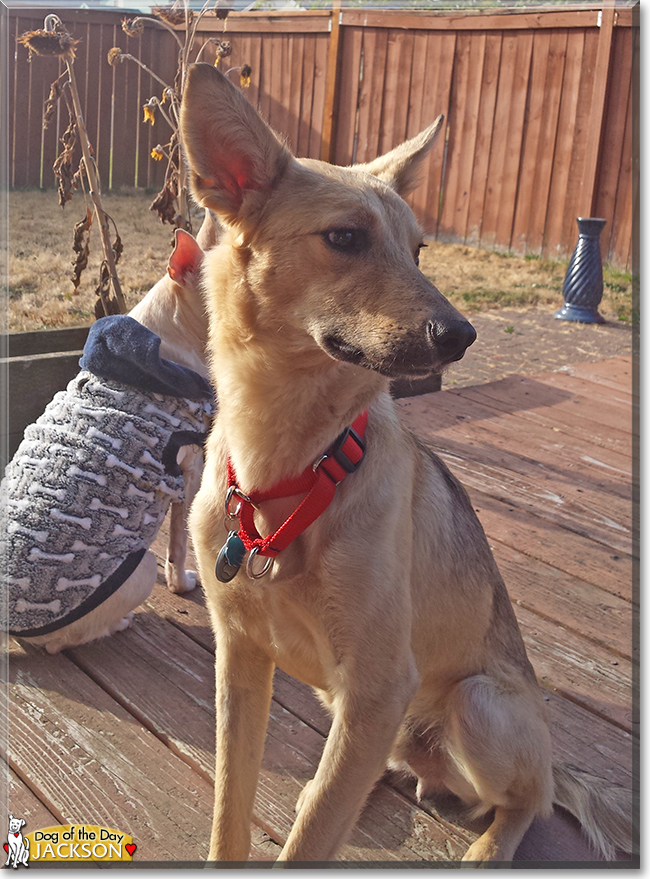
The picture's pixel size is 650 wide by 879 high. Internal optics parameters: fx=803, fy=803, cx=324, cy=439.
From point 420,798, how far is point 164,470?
1.23 m

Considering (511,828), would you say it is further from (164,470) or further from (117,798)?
(164,470)

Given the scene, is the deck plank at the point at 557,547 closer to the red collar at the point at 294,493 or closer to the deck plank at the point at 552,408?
the deck plank at the point at 552,408

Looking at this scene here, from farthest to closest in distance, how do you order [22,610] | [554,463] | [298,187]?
[554,463]
[22,610]
[298,187]

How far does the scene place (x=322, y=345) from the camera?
5.32 ft

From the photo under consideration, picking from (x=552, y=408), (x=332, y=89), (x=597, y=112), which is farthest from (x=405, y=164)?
(x=332, y=89)

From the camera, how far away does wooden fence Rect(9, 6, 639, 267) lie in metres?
8.11

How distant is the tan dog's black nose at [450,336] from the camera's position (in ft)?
4.96

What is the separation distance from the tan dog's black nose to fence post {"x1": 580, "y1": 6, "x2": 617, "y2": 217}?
7599 mm

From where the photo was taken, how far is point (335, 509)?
5.52 feet

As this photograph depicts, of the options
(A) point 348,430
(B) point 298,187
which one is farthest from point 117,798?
(B) point 298,187

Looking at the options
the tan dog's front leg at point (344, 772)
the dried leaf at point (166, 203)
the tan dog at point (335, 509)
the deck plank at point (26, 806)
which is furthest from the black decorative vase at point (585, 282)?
the deck plank at point (26, 806)

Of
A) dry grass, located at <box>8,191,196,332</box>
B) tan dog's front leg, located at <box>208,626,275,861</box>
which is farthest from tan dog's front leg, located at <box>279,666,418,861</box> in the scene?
dry grass, located at <box>8,191,196,332</box>

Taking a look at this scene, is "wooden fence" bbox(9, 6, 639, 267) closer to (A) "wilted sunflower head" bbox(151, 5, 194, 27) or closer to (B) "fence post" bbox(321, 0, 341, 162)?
(B) "fence post" bbox(321, 0, 341, 162)

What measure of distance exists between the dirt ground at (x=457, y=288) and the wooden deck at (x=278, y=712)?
218cm
